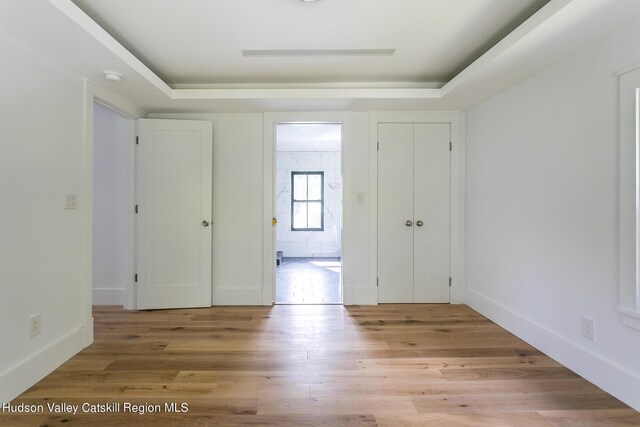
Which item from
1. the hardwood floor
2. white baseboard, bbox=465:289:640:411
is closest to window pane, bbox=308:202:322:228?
the hardwood floor

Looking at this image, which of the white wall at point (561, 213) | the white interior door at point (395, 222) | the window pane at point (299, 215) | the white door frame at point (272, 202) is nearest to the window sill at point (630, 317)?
the white wall at point (561, 213)

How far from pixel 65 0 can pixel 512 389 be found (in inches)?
131

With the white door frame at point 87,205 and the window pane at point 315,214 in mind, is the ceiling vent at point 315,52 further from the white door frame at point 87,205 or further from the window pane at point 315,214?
the window pane at point 315,214

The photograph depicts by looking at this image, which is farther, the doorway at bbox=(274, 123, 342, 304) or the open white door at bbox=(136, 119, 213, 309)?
the doorway at bbox=(274, 123, 342, 304)

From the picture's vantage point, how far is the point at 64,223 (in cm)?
209

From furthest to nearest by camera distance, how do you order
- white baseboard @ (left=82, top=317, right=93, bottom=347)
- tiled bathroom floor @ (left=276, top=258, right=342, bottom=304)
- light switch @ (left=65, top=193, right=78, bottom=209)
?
tiled bathroom floor @ (left=276, top=258, right=342, bottom=304), white baseboard @ (left=82, top=317, right=93, bottom=347), light switch @ (left=65, top=193, right=78, bottom=209)

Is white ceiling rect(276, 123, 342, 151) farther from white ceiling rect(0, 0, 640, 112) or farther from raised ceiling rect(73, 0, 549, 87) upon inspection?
raised ceiling rect(73, 0, 549, 87)

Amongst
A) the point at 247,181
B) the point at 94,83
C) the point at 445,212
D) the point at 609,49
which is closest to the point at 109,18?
→ the point at 94,83

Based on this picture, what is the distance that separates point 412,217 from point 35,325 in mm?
3272

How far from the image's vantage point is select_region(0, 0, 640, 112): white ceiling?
5.46 ft

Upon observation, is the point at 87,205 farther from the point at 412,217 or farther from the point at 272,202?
the point at 412,217

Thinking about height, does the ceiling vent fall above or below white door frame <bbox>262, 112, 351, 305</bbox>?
above

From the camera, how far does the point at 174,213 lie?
10.1 feet

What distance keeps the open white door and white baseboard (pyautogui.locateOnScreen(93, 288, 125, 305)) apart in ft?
1.10
